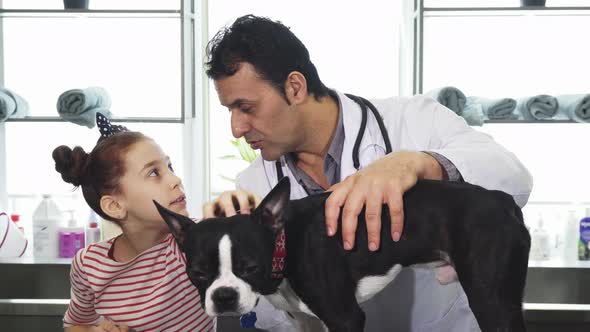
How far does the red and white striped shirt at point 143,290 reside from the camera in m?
1.32

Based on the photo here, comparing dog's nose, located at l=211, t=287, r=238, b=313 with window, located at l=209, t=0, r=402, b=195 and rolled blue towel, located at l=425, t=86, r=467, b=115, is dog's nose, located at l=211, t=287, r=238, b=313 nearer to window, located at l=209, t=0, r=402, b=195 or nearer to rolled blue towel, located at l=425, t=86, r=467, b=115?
rolled blue towel, located at l=425, t=86, r=467, b=115

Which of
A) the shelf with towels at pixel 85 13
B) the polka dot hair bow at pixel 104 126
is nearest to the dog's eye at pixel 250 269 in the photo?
the polka dot hair bow at pixel 104 126

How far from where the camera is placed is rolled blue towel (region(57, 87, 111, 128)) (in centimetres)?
231

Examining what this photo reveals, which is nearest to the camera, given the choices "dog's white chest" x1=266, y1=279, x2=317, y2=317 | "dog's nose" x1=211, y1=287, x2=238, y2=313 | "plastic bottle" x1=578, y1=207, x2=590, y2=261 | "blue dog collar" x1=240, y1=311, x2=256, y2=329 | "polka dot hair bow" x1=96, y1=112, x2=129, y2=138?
"dog's nose" x1=211, y1=287, x2=238, y2=313

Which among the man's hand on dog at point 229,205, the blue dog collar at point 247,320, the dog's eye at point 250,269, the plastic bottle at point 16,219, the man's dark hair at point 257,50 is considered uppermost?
the man's dark hair at point 257,50

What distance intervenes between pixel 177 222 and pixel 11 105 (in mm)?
1655

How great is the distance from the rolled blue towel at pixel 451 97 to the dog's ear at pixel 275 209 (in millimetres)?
1406

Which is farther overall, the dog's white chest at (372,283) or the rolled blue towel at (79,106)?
the rolled blue towel at (79,106)

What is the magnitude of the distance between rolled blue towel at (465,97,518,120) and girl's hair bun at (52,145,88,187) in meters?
1.43

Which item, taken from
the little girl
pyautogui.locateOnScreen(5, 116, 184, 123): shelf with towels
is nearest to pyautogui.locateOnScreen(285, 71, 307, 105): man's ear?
the little girl

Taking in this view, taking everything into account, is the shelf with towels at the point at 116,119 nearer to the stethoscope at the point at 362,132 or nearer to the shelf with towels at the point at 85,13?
the shelf with towels at the point at 85,13

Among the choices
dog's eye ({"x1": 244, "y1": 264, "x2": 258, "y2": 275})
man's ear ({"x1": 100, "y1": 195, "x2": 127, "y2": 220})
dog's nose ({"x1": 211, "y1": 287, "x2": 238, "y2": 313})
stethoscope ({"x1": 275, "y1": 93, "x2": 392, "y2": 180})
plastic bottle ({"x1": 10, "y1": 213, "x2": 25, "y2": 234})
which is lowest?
plastic bottle ({"x1": 10, "y1": 213, "x2": 25, "y2": 234})

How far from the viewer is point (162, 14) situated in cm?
244

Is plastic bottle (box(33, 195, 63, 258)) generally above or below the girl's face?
below
